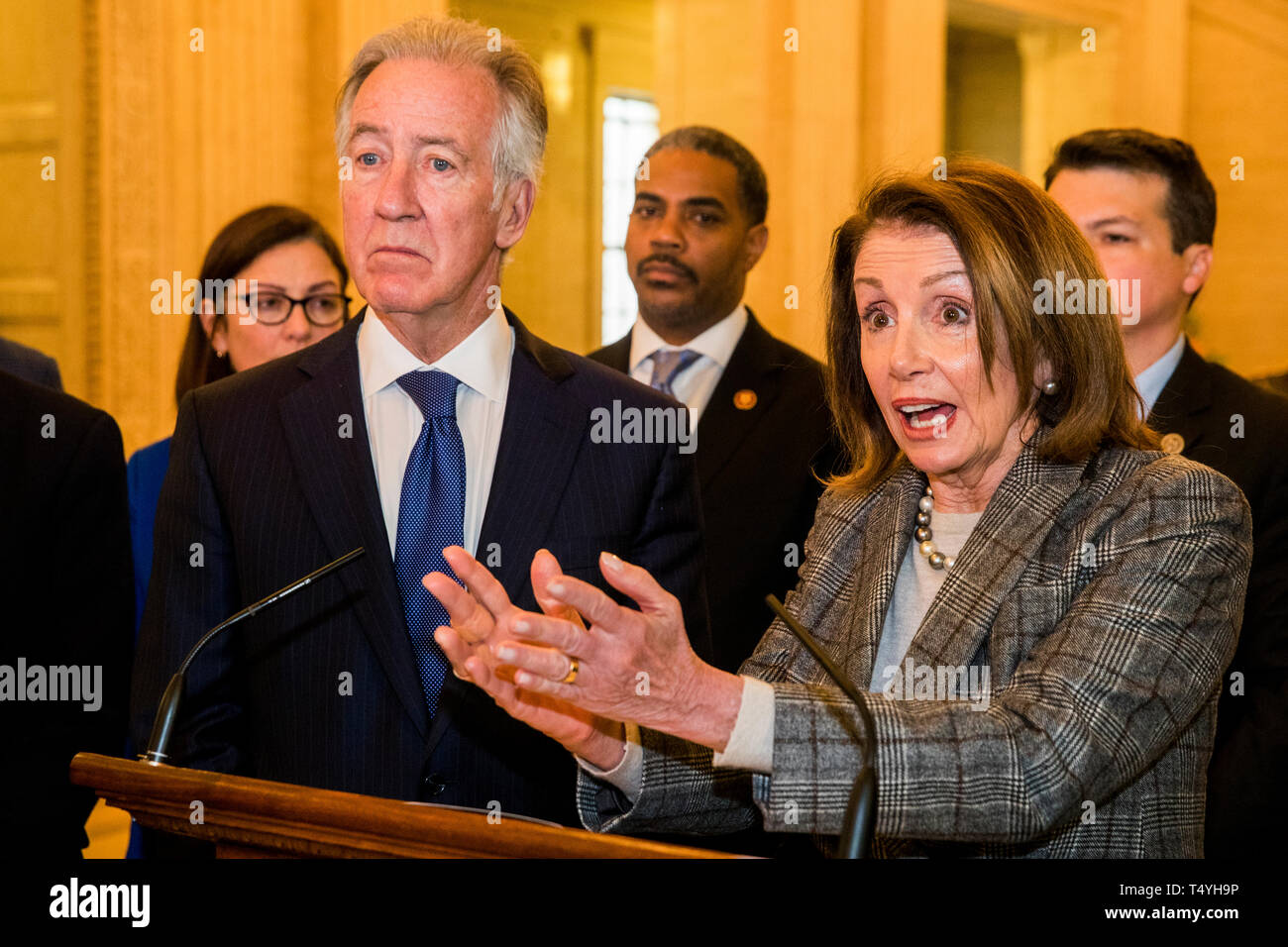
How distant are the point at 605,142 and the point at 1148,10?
5.13m

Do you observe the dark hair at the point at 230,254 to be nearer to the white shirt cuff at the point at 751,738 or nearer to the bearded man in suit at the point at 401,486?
the bearded man in suit at the point at 401,486

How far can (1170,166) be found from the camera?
3.57 m

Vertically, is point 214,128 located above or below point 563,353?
above

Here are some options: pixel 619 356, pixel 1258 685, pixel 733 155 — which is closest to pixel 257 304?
pixel 619 356

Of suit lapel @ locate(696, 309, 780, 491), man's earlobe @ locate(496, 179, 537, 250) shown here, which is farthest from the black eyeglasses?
man's earlobe @ locate(496, 179, 537, 250)

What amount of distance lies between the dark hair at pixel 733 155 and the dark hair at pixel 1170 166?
1100 mm

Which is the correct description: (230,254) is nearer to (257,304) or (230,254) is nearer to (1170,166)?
(257,304)

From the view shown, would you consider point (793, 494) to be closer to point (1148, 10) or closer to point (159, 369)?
point (159, 369)

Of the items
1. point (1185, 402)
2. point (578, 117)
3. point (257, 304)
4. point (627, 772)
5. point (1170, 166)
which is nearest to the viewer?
point (627, 772)

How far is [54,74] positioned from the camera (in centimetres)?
636

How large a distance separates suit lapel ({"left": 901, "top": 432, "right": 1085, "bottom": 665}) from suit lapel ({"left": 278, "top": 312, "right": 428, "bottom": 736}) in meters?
0.79

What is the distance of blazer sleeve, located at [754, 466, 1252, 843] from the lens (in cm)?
167

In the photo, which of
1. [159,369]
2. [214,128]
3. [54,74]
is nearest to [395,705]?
[159,369]

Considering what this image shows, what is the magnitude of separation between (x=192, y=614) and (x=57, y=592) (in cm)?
35
